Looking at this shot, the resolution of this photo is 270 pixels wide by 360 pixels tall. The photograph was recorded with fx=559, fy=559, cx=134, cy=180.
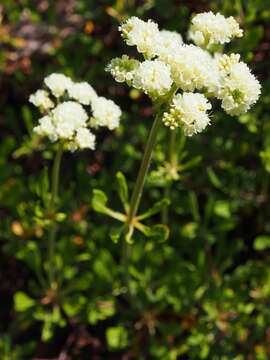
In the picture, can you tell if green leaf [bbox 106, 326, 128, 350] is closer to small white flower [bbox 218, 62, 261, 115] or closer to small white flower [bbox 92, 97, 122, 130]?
small white flower [bbox 92, 97, 122, 130]

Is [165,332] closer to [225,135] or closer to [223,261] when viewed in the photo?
[223,261]

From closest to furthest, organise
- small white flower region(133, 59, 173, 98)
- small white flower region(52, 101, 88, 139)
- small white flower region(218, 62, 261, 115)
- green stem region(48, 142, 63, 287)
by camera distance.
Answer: small white flower region(133, 59, 173, 98), small white flower region(218, 62, 261, 115), small white flower region(52, 101, 88, 139), green stem region(48, 142, 63, 287)

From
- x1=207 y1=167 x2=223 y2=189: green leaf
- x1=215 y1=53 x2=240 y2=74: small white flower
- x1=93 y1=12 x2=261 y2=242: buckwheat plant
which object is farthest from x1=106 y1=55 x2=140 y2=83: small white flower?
x1=207 y1=167 x2=223 y2=189: green leaf

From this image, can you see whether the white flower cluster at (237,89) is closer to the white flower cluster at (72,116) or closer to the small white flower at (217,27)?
the small white flower at (217,27)

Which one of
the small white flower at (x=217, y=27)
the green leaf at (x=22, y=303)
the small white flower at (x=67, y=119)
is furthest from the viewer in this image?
the green leaf at (x=22, y=303)

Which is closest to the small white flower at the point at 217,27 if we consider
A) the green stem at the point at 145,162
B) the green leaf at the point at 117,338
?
the green stem at the point at 145,162

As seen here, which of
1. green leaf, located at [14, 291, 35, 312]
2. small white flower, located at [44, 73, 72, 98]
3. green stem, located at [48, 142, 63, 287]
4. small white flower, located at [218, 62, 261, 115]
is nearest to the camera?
small white flower, located at [218, 62, 261, 115]
